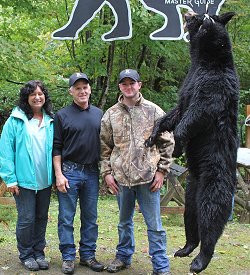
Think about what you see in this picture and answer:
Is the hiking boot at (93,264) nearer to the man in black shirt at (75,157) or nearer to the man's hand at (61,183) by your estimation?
the man in black shirt at (75,157)

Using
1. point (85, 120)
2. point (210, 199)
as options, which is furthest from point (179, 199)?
point (210, 199)

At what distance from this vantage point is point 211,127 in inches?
117

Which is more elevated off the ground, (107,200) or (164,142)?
(164,142)

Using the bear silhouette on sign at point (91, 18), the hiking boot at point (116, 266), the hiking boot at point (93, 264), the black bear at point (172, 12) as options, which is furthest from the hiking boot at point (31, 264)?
the black bear at point (172, 12)

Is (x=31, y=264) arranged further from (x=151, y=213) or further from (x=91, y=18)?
(x=91, y=18)

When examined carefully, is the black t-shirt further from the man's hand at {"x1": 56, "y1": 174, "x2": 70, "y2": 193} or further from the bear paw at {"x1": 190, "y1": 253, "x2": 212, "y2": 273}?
the bear paw at {"x1": 190, "y1": 253, "x2": 212, "y2": 273}

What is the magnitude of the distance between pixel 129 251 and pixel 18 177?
1.27 metres

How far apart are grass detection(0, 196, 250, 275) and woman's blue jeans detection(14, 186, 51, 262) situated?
326mm

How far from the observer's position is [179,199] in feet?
24.2

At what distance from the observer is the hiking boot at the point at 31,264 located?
4.39 meters

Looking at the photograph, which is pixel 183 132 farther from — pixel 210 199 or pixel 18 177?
pixel 18 177

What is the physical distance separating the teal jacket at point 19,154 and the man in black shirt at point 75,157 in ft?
0.40

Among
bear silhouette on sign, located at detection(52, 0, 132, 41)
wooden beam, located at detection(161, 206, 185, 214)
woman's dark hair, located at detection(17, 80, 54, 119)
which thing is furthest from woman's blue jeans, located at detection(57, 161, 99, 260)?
wooden beam, located at detection(161, 206, 185, 214)

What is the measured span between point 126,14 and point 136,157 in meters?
1.45
